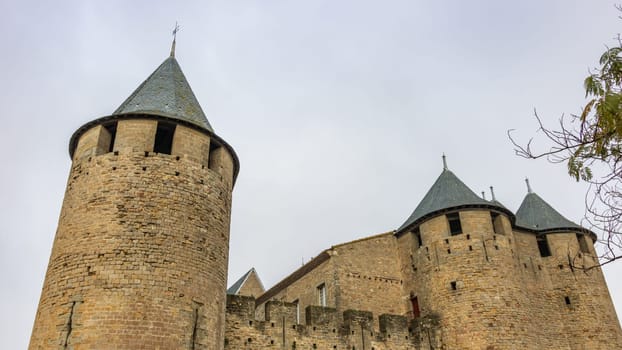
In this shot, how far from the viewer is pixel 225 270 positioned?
12.6 meters

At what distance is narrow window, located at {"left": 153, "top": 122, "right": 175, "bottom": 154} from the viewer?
43.4 feet

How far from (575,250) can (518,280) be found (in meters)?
4.86

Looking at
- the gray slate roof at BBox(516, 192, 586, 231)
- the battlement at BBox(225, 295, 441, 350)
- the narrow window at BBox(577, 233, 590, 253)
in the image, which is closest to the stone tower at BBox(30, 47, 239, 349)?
the battlement at BBox(225, 295, 441, 350)

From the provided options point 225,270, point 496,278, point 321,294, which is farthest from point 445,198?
point 225,270

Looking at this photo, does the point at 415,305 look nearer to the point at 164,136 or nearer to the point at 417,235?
the point at 417,235

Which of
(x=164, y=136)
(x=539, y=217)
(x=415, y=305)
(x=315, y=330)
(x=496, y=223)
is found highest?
(x=164, y=136)

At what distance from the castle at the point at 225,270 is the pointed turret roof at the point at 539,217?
0.10 metres

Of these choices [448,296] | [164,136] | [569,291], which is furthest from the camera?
[569,291]

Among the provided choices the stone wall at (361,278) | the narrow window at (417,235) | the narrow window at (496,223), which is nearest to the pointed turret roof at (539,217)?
the narrow window at (496,223)

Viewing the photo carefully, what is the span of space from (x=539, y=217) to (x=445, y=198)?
5761mm

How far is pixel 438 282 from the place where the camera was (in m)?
17.3

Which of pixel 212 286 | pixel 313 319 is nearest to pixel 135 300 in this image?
pixel 212 286

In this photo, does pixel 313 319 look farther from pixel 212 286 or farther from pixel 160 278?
pixel 160 278

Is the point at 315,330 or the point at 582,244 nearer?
the point at 315,330
